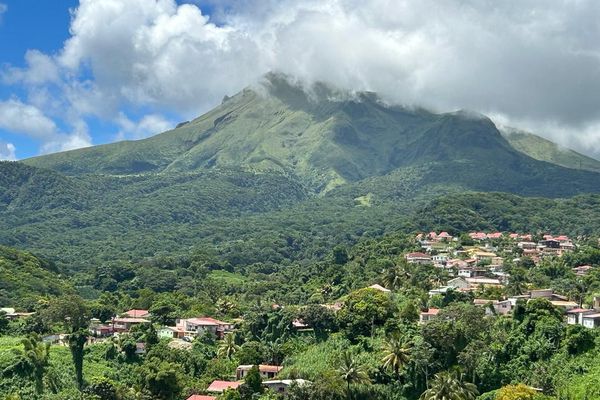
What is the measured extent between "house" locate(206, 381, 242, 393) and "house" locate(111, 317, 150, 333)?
2036 centimetres

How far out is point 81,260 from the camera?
181m

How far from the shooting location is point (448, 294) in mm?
77812

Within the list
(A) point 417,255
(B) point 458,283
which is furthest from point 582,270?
(A) point 417,255

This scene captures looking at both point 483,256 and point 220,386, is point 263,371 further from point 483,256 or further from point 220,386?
point 483,256

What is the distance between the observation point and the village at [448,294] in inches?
2603

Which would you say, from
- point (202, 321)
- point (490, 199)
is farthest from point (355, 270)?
point (490, 199)

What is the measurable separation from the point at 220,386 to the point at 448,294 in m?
26.7

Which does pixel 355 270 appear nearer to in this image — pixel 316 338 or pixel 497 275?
pixel 497 275

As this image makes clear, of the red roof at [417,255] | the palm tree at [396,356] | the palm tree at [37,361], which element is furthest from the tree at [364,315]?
the red roof at [417,255]

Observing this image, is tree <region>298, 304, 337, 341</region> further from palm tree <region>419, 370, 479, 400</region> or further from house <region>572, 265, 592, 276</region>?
house <region>572, 265, 592, 276</region>

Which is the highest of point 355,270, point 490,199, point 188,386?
point 490,199

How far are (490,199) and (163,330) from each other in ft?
381

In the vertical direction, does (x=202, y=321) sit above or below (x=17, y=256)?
below

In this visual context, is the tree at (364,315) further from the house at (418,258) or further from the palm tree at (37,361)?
the house at (418,258)
